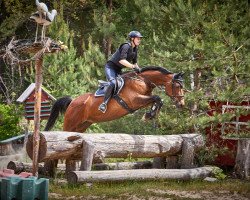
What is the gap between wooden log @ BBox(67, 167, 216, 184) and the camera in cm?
1052

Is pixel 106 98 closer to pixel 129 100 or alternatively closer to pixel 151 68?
pixel 129 100

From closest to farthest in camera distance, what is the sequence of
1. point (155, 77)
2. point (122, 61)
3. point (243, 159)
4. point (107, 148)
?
point (107, 148), point (122, 61), point (155, 77), point (243, 159)

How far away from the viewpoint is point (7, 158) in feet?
43.9

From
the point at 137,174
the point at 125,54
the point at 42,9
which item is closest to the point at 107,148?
the point at 137,174

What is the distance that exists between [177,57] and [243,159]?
374cm

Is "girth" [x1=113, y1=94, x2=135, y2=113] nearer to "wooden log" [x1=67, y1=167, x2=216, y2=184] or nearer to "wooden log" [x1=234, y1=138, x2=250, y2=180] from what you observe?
"wooden log" [x1=67, y1=167, x2=216, y2=184]

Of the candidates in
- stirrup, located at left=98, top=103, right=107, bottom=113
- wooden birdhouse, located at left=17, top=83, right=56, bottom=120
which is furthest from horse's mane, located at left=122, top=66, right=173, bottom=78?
wooden birdhouse, located at left=17, top=83, right=56, bottom=120

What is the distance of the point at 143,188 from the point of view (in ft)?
35.1

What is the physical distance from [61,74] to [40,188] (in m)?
11.5

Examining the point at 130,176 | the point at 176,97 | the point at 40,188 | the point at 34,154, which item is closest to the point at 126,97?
the point at 176,97

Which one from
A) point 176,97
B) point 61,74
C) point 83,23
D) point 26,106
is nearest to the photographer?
point 176,97

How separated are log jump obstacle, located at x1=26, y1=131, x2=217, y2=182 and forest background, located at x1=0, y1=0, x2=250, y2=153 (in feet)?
2.96

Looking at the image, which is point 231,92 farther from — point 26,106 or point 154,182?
point 26,106

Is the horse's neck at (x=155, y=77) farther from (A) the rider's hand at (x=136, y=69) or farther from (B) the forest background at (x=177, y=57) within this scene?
(B) the forest background at (x=177, y=57)
